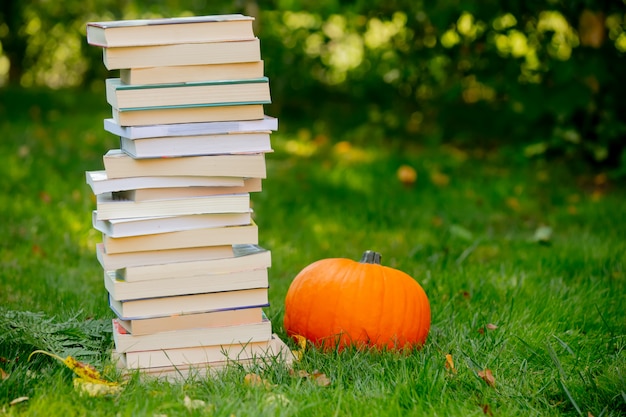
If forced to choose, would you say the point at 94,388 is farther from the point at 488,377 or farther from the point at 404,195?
the point at 404,195

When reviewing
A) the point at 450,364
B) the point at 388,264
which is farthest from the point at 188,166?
the point at 388,264

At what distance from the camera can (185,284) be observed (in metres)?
2.57

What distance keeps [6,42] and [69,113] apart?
→ 8.11 ft

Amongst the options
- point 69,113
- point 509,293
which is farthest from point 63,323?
point 69,113

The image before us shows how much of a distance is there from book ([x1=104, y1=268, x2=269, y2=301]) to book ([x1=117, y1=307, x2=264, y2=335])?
79 millimetres

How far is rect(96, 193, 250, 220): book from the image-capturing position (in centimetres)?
250

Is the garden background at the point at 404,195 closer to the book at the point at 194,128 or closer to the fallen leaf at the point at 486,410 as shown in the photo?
the fallen leaf at the point at 486,410

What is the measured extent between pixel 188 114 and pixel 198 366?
0.77 metres

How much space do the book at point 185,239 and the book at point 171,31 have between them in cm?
57

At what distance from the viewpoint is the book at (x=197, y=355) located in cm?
254

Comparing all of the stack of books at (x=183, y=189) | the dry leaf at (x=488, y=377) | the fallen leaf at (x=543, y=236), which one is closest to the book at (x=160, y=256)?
the stack of books at (x=183, y=189)

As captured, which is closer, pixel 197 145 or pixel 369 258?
pixel 197 145

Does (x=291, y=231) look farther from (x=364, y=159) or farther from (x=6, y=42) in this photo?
(x=6, y=42)

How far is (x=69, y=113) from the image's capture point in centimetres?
704
